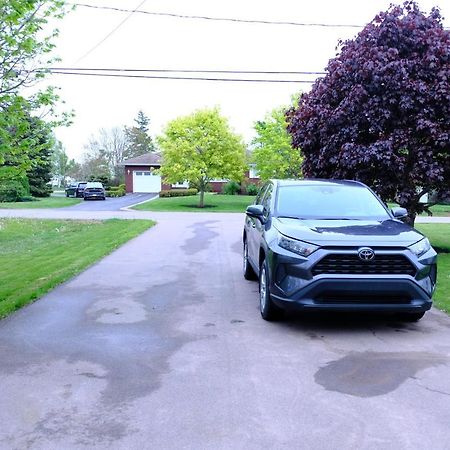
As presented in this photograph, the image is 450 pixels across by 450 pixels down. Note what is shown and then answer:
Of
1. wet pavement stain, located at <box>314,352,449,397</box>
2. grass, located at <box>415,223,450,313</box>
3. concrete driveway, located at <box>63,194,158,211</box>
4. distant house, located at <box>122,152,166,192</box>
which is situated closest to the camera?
wet pavement stain, located at <box>314,352,449,397</box>

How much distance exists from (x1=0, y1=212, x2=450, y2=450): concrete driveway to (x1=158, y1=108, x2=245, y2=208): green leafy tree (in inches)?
1049

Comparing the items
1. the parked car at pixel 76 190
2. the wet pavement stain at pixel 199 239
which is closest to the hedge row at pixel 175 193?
the parked car at pixel 76 190

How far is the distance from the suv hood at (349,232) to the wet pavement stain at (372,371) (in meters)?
1.21

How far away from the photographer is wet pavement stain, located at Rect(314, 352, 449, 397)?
170 inches

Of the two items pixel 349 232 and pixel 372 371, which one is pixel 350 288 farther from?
pixel 372 371

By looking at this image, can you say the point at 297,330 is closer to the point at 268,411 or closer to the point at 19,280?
the point at 268,411

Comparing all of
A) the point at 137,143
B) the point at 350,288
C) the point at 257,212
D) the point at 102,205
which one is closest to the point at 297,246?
the point at 350,288

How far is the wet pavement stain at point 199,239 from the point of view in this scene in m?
13.4

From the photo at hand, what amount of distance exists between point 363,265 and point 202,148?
96.6 ft

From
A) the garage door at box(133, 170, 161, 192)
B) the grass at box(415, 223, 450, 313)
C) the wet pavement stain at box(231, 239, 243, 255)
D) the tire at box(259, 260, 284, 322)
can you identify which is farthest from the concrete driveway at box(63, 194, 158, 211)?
the tire at box(259, 260, 284, 322)

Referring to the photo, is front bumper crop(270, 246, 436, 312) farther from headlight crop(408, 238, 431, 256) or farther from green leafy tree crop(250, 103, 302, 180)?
green leafy tree crop(250, 103, 302, 180)

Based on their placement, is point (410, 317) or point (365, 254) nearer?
point (365, 254)

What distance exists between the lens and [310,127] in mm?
12469

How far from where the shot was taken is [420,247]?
5.93m
